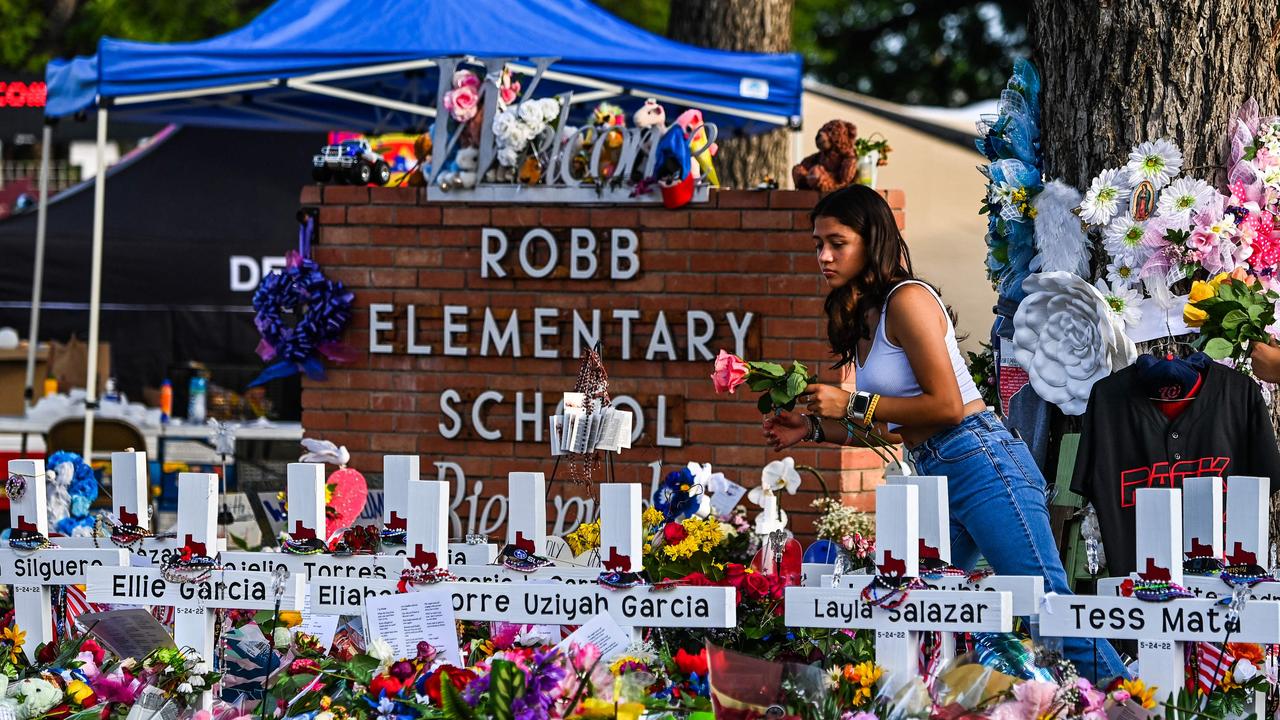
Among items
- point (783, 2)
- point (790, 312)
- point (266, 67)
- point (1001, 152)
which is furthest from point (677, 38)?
point (1001, 152)

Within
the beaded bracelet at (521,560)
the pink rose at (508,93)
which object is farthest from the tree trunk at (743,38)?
the beaded bracelet at (521,560)

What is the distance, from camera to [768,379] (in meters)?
3.39

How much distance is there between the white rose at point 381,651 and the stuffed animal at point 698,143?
127 inches

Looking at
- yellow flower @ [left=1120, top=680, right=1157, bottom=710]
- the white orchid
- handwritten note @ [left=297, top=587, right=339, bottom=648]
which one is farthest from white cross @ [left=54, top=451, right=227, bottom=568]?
yellow flower @ [left=1120, top=680, right=1157, bottom=710]

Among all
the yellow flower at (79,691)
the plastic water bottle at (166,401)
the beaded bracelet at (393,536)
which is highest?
the plastic water bottle at (166,401)

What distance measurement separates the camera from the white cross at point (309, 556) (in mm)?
3363

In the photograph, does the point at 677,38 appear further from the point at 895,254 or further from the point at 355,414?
the point at 895,254

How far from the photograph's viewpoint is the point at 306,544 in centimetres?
344

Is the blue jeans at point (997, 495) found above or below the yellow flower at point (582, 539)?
above

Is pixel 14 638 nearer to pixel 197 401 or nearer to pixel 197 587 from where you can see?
pixel 197 587

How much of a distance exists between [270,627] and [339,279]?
2861 mm

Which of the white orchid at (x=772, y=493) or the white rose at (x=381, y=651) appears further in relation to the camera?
the white orchid at (x=772, y=493)

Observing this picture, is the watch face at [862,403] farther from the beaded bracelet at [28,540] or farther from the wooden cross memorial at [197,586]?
the beaded bracelet at [28,540]

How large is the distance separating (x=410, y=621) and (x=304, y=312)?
320cm
